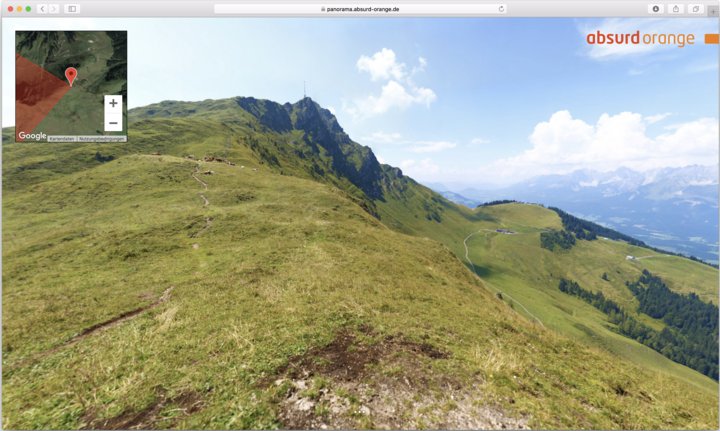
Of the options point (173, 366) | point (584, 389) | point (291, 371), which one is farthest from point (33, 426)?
point (584, 389)

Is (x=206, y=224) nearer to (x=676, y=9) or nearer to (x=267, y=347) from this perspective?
(x=267, y=347)

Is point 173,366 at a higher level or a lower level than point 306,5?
lower

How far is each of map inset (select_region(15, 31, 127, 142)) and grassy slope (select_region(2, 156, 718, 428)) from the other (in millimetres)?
4302

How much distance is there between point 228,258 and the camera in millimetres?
21641

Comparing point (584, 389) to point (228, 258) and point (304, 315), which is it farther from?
point (228, 258)

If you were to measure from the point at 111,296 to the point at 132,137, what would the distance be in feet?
338

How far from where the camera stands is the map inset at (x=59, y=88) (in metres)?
13.2

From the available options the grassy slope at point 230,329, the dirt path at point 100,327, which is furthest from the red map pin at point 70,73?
the dirt path at point 100,327

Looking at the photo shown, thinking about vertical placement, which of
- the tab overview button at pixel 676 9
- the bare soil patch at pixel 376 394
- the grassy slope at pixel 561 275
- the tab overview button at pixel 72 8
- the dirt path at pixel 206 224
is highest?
the tab overview button at pixel 676 9

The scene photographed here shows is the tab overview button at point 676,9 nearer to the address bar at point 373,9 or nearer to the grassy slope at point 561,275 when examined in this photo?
the address bar at point 373,9

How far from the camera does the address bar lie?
43.1 feet

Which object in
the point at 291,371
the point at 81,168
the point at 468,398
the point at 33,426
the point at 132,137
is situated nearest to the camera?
the point at 33,426

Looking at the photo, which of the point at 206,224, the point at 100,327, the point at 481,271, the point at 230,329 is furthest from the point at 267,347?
the point at 481,271

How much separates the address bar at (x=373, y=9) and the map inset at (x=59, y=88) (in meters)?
9.30
